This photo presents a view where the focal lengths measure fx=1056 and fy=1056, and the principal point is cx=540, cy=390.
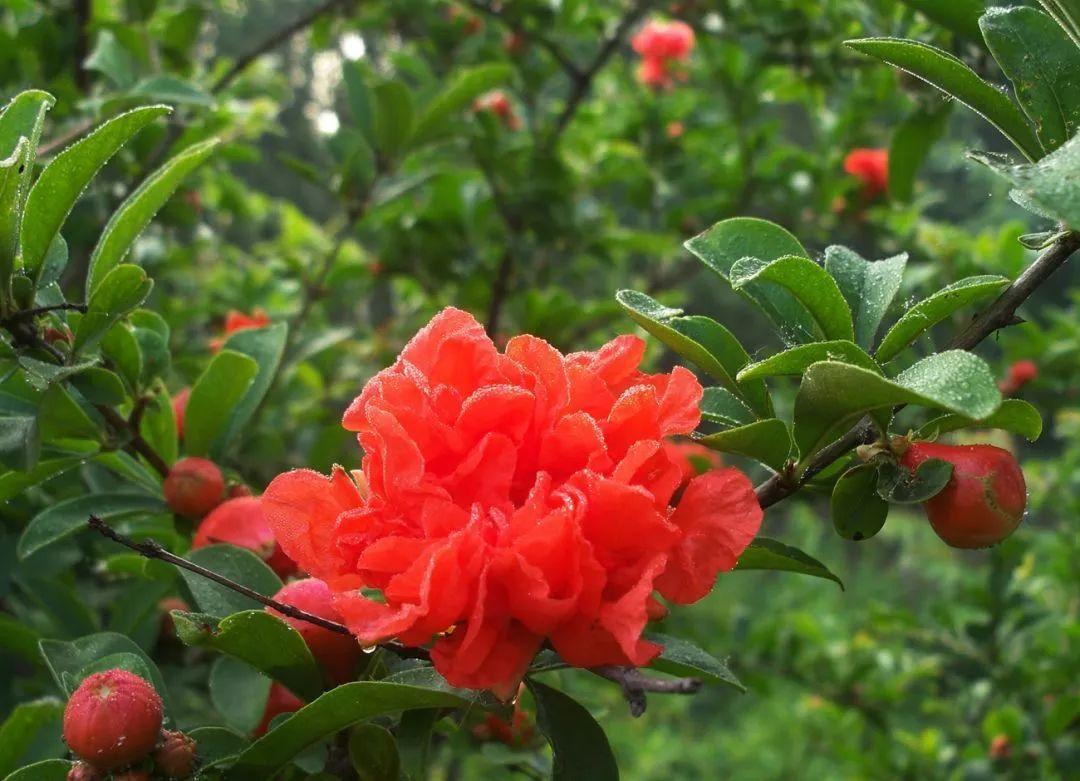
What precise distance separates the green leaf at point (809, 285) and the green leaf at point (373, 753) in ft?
1.40

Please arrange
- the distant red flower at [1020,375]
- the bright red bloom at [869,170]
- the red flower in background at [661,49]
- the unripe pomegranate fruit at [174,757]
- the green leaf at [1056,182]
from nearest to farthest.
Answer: the green leaf at [1056,182] < the unripe pomegranate fruit at [174,757] < the distant red flower at [1020,375] < the bright red bloom at [869,170] < the red flower in background at [661,49]

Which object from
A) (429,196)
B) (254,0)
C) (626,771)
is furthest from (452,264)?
(254,0)

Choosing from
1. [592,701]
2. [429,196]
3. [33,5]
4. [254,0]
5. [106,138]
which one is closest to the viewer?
[106,138]

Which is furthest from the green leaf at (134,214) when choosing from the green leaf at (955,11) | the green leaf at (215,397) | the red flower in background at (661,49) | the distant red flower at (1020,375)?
the red flower in background at (661,49)

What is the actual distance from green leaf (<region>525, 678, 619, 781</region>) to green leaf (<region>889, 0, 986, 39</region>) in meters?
0.65

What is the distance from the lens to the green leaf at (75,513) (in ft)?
3.41

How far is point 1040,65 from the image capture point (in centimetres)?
77

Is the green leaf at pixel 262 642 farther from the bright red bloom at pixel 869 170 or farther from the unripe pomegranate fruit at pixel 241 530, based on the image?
the bright red bloom at pixel 869 170

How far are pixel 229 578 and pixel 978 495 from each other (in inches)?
24.5

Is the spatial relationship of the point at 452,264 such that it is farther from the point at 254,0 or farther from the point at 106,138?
the point at 254,0

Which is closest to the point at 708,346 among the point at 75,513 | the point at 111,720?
the point at 111,720

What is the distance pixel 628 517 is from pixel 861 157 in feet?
7.20

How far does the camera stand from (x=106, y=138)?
858mm

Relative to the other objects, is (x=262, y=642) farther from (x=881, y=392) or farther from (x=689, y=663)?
(x=881, y=392)
